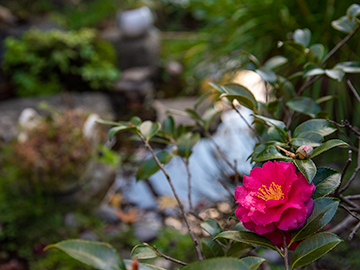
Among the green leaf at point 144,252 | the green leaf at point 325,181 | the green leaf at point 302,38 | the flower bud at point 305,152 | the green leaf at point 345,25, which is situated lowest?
the green leaf at point 144,252

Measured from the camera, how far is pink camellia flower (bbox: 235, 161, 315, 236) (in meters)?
0.34

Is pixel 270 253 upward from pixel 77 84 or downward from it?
upward

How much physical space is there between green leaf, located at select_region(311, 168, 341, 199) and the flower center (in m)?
0.05

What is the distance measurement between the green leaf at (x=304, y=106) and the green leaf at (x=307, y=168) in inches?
8.3

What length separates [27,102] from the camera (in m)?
3.03

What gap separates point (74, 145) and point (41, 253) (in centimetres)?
58

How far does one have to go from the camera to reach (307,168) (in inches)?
13.8

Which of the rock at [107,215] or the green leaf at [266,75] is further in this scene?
the rock at [107,215]

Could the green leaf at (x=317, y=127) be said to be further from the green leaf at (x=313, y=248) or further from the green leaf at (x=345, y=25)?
Result: the green leaf at (x=345, y=25)

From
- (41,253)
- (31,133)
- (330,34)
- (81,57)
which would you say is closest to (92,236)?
(41,253)

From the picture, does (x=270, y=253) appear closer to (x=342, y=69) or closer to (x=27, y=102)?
(x=342, y=69)

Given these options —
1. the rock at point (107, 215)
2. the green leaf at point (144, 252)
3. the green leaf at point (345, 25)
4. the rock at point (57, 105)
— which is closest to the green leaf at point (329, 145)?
the green leaf at point (144, 252)

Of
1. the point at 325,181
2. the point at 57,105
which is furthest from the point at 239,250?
the point at 57,105

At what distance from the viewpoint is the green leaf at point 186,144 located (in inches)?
22.7
